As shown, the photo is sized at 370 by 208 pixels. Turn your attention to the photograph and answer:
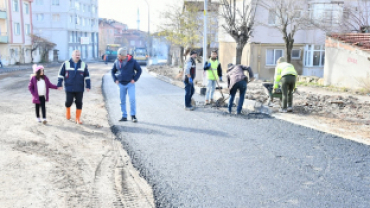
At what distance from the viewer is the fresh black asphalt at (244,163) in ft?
15.4

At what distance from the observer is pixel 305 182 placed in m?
5.20

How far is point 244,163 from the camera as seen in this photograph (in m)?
6.03

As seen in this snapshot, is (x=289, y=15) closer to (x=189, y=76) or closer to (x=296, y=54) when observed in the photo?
(x=296, y=54)

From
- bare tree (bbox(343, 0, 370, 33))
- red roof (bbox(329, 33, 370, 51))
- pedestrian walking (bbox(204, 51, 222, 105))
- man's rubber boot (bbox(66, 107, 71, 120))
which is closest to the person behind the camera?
man's rubber boot (bbox(66, 107, 71, 120))

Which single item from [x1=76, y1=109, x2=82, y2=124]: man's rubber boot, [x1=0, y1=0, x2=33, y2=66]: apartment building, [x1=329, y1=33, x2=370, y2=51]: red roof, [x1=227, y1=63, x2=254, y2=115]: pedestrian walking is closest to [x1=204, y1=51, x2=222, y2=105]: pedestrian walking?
[x1=227, y1=63, x2=254, y2=115]: pedestrian walking

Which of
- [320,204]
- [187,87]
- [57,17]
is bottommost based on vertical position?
[320,204]

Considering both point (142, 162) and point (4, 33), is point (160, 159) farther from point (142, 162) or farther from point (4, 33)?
point (4, 33)

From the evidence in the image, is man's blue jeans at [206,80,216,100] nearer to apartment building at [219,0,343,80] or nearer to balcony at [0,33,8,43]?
apartment building at [219,0,343,80]

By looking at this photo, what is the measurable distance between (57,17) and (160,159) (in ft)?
213

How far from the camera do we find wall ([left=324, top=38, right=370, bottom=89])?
1634 centimetres

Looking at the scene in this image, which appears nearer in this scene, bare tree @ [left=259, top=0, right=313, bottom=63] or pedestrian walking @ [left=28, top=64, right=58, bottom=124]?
pedestrian walking @ [left=28, top=64, right=58, bottom=124]

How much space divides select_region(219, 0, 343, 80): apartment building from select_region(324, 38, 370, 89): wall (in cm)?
821

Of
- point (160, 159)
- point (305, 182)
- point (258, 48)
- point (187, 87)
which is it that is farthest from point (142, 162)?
point (258, 48)

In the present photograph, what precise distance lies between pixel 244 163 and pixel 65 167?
2.82 m
